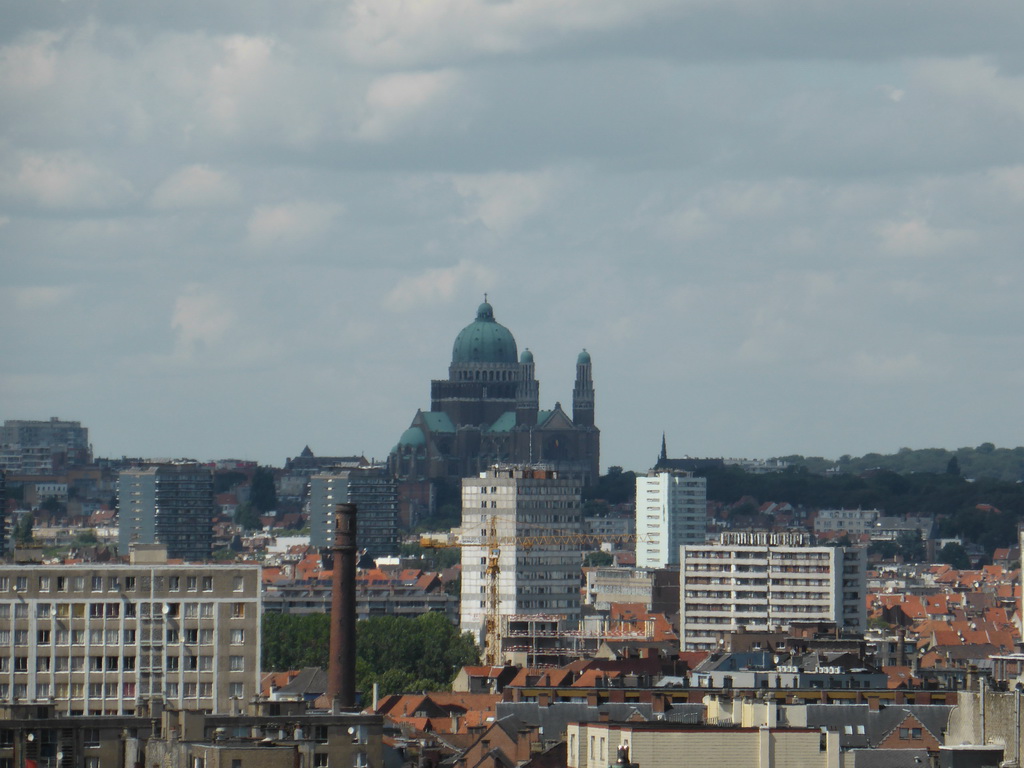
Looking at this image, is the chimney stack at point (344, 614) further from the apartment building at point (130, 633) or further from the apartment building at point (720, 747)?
the apartment building at point (720, 747)

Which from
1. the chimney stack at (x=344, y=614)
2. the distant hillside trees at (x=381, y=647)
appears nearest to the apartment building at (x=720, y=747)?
the chimney stack at (x=344, y=614)

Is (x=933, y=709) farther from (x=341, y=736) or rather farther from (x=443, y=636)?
(x=443, y=636)

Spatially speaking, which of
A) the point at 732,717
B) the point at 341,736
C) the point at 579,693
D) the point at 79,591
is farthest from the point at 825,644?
the point at 341,736

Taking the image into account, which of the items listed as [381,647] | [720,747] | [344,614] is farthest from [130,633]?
[381,647]

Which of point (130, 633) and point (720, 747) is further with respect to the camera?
point (130, 633)

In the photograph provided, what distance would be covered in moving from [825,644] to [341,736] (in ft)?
268

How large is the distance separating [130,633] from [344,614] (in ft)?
45.9

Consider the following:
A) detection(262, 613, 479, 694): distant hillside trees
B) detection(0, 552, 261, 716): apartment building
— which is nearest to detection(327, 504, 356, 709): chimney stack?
detection(0, 552, 261, 716): apartment building

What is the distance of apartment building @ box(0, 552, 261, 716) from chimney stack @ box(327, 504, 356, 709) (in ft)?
16.6

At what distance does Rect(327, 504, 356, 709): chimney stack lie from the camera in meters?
107

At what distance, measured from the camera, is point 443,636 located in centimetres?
17938

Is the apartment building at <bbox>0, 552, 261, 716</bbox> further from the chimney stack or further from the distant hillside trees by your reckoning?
the distant hillside trees

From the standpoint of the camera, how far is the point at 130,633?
99312mm

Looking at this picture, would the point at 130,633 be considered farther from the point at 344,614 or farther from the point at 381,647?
the point at 381,647
